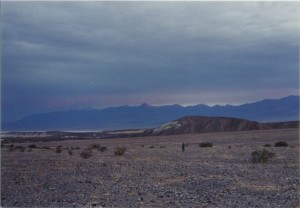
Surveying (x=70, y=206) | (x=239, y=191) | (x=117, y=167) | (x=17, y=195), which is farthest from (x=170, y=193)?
(x=117, y=167)

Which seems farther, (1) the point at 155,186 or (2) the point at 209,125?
(2) the point at 209,125

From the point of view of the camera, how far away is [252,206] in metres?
13.5

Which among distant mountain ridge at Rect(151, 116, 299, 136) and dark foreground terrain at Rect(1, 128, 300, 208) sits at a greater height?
distant mountain ridge at Rect(151, 116, 299, 136)

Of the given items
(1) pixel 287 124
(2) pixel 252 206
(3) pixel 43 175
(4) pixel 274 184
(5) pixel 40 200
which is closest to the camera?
(2) pixel 252 206

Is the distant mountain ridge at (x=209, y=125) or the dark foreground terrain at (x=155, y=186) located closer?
the dark foreground terrain at (x=155, y=186)

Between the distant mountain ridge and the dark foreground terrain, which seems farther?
the distant mountain ridge

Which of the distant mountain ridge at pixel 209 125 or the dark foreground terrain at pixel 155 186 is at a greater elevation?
the distant mountain ridge at pixel 209 125

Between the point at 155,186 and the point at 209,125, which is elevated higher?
the point at 209,125

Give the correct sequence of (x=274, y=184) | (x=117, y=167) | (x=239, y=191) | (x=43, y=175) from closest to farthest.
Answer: (x=239, y=191)
(x=274, y=184)
(x=43, y=175)
(x=117, y=167)

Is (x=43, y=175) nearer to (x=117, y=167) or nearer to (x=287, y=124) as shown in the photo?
(x=117, y=167)

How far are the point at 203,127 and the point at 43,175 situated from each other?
115905 mm

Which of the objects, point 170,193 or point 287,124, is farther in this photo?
point 287,124

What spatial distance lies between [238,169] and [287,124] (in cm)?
10638

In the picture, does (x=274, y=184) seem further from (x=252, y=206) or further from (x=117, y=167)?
(x=117, y=167)
